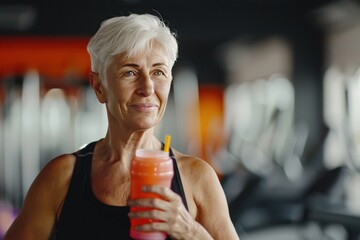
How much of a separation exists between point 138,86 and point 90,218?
0.23 metres

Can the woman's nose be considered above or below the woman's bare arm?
above

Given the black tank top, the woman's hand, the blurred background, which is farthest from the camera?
the blurred background

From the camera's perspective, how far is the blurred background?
19.3 feet

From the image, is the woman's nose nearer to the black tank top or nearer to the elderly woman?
the elderly woman

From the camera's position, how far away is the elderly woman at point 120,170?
0.86 meters

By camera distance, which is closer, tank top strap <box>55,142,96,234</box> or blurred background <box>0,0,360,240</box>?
tank top strap <box>55,142,96,234</box>

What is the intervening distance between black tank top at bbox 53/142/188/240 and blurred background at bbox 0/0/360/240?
3.70m

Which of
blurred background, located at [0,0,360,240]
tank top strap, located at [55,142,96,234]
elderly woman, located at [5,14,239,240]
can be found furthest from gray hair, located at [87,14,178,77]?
blurred background, located at [0,0,360,240]

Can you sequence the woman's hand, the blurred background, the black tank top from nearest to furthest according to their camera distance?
1. the woman's hand
2. the black tank top
3. the blurred background

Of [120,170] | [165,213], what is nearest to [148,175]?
[165,213]

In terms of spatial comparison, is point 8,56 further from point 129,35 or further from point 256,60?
point 129,35

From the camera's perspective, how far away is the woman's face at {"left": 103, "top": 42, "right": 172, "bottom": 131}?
857 mm

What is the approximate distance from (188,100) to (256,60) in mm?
2445

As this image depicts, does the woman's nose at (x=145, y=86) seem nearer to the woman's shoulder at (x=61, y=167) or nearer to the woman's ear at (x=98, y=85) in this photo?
the woman's ear at (x=98, y=85)
